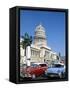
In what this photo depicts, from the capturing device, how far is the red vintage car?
8.82ft

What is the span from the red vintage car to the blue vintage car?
0.04m

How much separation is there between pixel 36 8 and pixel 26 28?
17cm

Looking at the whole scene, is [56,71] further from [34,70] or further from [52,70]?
[34,70]

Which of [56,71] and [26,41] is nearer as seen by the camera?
[26,41]

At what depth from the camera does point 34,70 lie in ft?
8.96

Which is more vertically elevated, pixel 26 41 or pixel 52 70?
pixel 26 41

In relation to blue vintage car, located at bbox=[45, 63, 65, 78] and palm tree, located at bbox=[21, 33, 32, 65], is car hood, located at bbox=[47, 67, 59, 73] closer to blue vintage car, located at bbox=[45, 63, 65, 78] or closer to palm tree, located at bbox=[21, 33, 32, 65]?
blue vintage car, located at bbox=[45, 63, 65, 78]

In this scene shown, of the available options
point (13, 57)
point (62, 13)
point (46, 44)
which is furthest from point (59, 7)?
point (13, 57)

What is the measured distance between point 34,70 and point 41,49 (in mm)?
172

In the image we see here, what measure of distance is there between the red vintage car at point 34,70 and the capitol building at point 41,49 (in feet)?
0.12

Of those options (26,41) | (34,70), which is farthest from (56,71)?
(26,41)

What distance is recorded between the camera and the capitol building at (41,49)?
8.96ft

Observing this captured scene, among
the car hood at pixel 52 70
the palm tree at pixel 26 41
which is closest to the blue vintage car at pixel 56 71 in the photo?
the car hood at pixel 52 70

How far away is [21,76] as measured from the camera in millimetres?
2668
